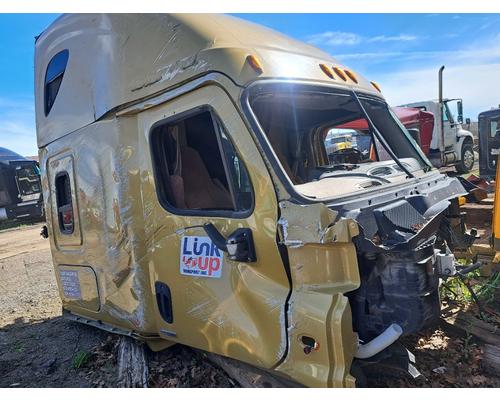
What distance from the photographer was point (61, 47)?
150 inches

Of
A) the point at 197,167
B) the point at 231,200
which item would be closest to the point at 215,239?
the point at 231,200

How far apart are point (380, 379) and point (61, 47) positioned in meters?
3.67

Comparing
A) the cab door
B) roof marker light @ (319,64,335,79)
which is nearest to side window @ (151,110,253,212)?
the cab door

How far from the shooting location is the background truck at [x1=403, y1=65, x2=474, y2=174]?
1396 centimetres

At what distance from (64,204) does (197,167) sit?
139 cm

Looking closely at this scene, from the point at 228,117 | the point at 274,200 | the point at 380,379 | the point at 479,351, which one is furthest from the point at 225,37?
the point at 479,351

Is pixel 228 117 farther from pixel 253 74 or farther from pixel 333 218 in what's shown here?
pixel 333 218

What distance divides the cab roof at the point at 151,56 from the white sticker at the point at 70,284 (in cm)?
124

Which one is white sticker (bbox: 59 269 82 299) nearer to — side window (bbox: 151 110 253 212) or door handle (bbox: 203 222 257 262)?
side window (bbox: 151 110 253 212)

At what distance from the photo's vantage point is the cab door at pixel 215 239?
8.06 ft

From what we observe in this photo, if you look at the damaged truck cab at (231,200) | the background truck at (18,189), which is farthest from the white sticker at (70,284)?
the background truck at (18,189)

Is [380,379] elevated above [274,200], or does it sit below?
below

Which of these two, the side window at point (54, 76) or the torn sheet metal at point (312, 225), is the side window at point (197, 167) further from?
the side window at point (54, 76)

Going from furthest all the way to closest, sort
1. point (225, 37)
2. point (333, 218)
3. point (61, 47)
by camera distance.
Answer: point (61, 47)
point (225, 37)
point (333, 218)
